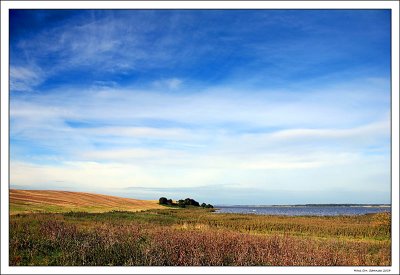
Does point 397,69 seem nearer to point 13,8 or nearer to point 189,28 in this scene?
point 189,28

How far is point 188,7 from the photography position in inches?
Answer: 234

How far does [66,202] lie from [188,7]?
16.2 feet

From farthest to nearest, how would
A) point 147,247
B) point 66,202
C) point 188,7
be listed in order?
point 66,202 → point 147,247 → point 188,7

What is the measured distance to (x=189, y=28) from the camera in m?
6.45

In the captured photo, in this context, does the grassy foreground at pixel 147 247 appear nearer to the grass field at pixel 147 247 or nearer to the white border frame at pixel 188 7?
the grass field at pixel 147 247

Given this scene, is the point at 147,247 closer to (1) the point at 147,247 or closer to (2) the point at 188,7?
(1) the point at 147,247

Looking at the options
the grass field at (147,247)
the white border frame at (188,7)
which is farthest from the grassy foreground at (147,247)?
the white border frame at (188,7)

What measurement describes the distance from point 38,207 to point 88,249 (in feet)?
6.67

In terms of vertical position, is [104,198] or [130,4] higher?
[130,4]

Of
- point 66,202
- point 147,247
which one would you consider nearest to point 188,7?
point 147,247

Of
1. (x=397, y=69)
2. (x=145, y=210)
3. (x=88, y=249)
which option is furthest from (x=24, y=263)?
(x=397, y=69)

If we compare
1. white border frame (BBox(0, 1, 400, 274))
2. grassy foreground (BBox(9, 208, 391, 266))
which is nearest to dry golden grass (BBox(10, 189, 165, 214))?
grassy foreground (BBox(9, 208, 391, 266))

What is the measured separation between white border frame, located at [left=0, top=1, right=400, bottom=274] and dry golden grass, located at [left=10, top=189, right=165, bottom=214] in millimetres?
870

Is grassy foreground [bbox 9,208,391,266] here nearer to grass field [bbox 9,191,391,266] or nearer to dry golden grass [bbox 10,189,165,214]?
grass field [bbox 9,191,391,266]
